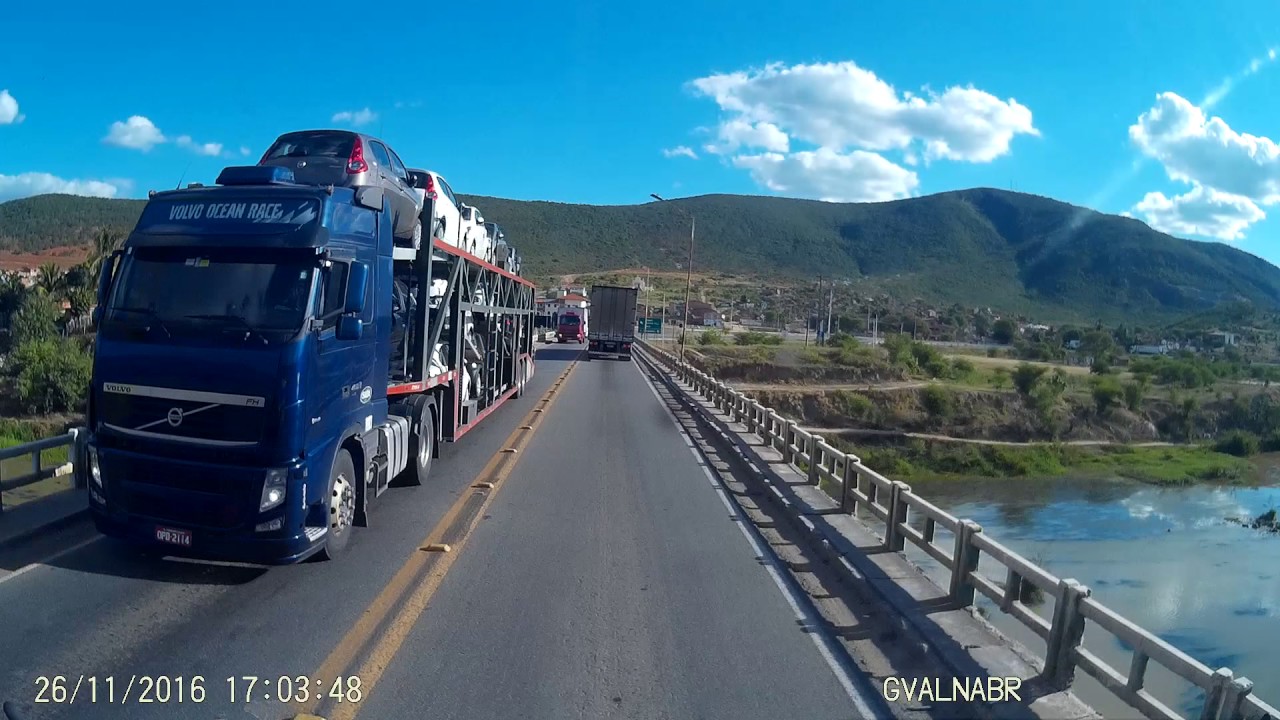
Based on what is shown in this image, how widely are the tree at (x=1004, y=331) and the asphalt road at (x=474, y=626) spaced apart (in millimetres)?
86340

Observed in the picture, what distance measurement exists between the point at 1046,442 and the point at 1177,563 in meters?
24.2

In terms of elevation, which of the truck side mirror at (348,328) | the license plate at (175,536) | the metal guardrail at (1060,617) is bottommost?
the license plate at (175,536)

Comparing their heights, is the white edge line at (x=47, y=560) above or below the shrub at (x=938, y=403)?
above

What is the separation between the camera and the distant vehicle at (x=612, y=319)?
48.9 metres

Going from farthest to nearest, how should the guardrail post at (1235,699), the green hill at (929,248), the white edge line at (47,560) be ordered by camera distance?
1. the green hill at (929,248)
2. the white edge line at (47,560)
3. the guardrail post at (1235,699)

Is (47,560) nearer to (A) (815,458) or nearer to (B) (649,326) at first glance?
(A) (815,458)

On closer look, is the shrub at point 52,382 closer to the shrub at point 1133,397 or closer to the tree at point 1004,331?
the shrub at point 1133,397

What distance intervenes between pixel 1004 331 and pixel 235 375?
92.4m

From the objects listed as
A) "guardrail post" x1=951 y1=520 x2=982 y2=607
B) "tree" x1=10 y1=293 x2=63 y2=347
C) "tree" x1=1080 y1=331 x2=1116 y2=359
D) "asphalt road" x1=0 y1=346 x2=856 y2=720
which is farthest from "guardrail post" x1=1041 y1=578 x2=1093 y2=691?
"tree" x1=1080 y1=331 x2=1116 y2=359

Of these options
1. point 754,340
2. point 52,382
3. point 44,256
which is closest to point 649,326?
point 754,340

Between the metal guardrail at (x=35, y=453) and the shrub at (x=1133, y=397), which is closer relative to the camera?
the metal guardrail at (x=35, y=453)

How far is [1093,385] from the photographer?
4841cm

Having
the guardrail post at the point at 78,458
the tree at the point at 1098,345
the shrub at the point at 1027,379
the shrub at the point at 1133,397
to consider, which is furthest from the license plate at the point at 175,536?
the tree at the point at 1098,345

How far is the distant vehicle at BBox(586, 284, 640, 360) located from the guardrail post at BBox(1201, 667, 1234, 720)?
4434 cm
